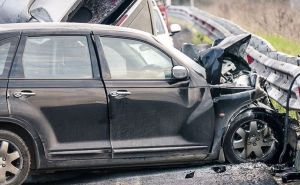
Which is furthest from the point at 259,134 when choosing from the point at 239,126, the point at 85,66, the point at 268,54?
the point at 268,54

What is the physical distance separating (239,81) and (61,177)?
2.34 m

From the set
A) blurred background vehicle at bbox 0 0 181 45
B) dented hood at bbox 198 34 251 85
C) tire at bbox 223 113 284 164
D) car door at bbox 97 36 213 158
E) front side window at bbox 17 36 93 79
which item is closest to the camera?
front side window at bbox 17 36 93 79

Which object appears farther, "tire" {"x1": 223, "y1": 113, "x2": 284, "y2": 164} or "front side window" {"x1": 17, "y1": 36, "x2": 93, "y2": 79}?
"tire" {"x1": 223, "y1": 113, "x2": 284, "y2": 164}

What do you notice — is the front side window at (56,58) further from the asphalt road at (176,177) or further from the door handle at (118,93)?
the asphalt road at (176,177)

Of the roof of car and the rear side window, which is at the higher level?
the roof of car

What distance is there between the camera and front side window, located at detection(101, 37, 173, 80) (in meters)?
7.80

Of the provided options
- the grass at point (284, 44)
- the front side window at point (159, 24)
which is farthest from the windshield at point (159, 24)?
the grass at point (284, 44)

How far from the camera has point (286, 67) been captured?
8977mm

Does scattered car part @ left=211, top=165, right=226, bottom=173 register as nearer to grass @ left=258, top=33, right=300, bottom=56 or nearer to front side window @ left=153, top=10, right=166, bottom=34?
front side window @ left=153, top=10, right=166, bottom=34

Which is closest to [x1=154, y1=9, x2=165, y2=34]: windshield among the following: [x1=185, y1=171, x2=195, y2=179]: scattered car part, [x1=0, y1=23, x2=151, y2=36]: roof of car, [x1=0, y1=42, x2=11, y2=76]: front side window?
[x1=0, y1=23, x2=151, y2=36]: roof of car

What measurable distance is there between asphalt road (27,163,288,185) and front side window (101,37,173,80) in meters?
1.03

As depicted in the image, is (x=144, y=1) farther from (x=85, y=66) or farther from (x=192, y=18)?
(x=192, y=18)

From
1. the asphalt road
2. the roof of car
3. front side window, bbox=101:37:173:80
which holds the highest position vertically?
the roof of car

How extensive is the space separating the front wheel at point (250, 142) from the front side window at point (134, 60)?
0.97 metres
